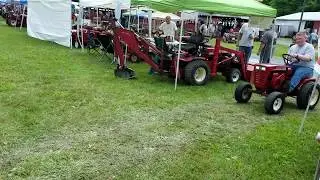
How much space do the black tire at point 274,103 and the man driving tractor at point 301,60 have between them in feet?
1.58

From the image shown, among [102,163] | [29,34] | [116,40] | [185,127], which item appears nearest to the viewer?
[102,163]

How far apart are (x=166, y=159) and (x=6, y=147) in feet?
6.49

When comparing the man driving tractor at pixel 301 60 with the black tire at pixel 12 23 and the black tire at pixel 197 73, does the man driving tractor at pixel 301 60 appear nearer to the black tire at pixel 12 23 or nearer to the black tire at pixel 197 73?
Answer: the black tire at pixel 197 73

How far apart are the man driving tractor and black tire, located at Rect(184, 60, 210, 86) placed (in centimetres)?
243

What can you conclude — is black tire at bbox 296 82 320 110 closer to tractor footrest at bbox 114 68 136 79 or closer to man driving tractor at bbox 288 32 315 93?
man driving tractor at bbox 288 32 315 93

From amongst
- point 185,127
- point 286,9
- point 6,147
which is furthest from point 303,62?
point 286,9

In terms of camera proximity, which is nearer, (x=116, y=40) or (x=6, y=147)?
(x=6, y=147)

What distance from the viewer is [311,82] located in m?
8.21

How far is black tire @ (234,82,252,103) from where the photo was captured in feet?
27.1

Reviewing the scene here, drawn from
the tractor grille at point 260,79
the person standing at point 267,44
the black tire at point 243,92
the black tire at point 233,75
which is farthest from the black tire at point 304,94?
the person standing at point 267,44

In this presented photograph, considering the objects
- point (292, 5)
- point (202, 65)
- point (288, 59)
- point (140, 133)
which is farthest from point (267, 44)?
point (292, 5)

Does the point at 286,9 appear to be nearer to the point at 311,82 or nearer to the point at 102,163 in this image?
the point at 311,82

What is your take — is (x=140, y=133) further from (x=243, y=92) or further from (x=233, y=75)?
(x=233, y=75)

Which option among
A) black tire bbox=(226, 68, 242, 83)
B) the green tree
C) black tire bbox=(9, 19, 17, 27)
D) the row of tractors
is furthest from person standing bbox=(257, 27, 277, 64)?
the green tree
